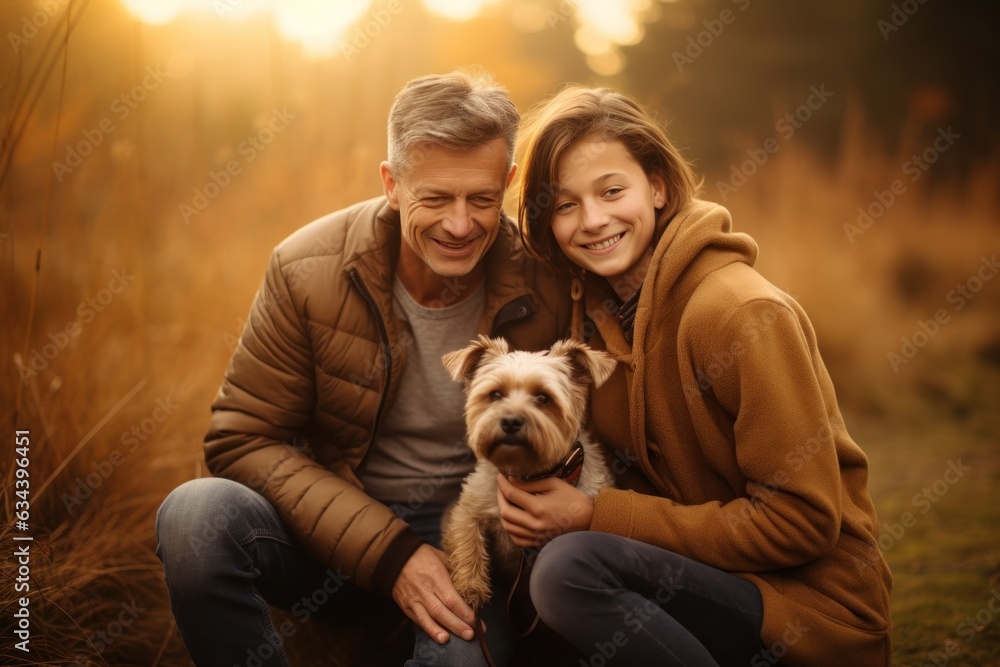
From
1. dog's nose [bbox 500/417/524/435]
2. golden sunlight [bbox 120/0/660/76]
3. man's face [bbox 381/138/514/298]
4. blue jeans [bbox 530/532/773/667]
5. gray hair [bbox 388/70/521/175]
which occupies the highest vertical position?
golden sunlight [bbox 120/0/660/76]

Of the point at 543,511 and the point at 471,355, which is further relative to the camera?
the point at 471,355

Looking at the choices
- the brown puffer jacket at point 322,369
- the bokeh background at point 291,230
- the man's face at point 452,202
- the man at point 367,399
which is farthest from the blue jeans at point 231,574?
the man's face at point 452,202

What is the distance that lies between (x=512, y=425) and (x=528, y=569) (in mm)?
597

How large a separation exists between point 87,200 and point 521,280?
2482mm

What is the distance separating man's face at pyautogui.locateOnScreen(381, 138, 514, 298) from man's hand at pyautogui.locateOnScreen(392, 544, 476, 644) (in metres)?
1.12

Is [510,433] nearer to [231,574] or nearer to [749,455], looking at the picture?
[749,455]

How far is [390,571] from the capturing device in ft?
8.34

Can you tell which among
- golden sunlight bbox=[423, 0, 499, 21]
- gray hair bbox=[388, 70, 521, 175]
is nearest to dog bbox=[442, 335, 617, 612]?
gray hair bbox=[388, 70, 521, 175]

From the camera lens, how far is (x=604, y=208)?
253 centimetres

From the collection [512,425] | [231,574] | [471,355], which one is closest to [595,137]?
[471,355]

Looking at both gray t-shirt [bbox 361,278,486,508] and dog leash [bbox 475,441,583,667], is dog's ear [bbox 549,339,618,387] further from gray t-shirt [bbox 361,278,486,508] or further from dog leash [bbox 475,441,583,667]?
gray t-shirt [bbox 361,278,486,508]

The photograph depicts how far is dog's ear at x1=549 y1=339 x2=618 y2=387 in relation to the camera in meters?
2.57

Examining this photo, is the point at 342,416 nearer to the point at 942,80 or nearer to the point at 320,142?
the point at 320,142

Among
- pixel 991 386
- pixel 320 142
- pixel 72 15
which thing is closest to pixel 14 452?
pixel 72 15
